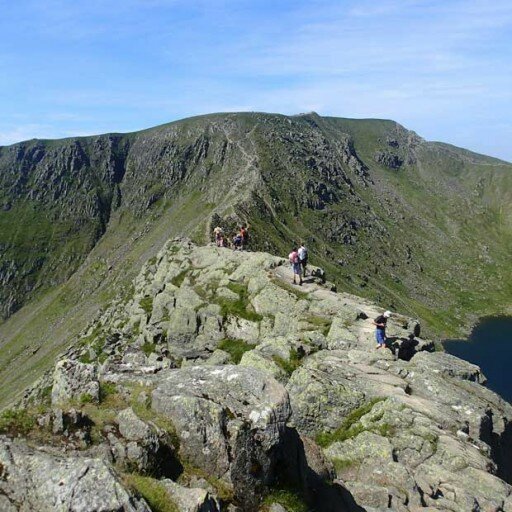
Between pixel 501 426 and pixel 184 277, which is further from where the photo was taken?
pixel 184 277

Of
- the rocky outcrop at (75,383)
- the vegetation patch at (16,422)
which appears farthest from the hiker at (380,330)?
the vegetation patch at (16,422)

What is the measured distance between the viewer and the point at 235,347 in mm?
41875

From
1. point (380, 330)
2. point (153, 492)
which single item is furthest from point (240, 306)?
point (153, 492)

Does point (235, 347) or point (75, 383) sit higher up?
point (75, 383)

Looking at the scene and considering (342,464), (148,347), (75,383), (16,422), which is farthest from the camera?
(148,347)

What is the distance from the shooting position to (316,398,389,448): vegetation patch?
81.8 ft

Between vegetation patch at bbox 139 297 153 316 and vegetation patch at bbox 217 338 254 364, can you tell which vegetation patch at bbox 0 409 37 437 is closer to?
vegetation patch at bbox 217 338 254 364

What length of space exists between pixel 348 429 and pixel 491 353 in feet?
564

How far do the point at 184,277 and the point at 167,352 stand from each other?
11846 mm

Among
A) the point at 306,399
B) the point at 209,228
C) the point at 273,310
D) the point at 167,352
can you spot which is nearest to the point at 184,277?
the point at 167,352

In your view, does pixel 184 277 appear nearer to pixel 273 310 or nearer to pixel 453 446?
pixel 273 310

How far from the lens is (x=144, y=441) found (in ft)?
47.6

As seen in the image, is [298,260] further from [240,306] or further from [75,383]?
[75,383]

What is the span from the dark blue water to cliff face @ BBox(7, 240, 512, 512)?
395ft
